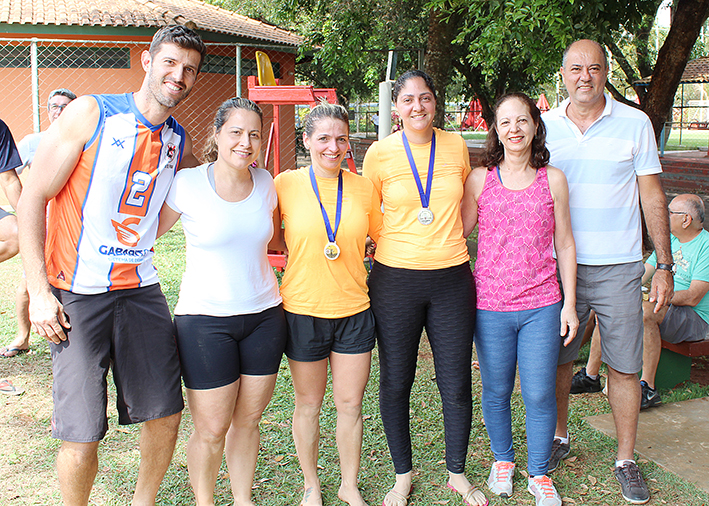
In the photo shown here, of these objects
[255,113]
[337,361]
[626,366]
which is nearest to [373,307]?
[337,361]

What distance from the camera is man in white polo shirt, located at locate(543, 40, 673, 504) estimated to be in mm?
3193

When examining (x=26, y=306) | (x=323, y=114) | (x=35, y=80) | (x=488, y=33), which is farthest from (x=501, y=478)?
(x=35, y=80)

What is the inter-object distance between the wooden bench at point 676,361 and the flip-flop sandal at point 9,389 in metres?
4.53

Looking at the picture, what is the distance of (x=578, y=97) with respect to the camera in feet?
10.5

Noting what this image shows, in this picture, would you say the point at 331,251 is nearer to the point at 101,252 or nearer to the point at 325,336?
the point at 325,336

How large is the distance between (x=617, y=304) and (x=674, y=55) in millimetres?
4813

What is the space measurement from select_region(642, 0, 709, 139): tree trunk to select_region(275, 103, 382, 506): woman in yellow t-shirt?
17.7ft

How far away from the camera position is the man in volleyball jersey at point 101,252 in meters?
2.48

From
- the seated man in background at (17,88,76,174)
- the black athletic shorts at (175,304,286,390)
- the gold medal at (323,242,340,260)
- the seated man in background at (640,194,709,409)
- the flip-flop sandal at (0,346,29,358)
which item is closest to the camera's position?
the black athletic shorts at (175,304,286,390)

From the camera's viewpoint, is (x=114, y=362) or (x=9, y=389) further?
(x=9, y=389)

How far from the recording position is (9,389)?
4.40m

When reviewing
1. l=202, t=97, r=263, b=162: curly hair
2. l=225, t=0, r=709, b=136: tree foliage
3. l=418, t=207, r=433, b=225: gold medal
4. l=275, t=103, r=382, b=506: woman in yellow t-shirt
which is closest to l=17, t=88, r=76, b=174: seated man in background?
l=202, t=97, r=263, b=162: curly hair

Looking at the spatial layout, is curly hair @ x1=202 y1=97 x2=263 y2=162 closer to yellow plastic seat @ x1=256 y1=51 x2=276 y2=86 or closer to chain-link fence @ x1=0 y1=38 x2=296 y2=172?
yellow plastic seat @ x1=256 y1=51 x2=276 y2=86

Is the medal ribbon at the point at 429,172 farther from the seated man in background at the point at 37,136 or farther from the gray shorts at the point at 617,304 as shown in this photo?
the seated man in background at the point at 37,136
